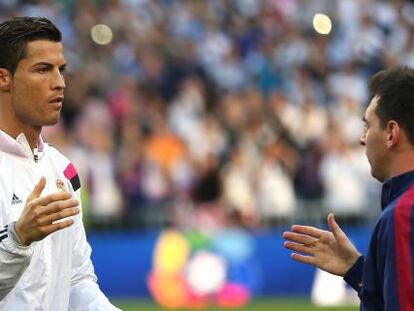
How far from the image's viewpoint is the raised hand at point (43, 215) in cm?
502

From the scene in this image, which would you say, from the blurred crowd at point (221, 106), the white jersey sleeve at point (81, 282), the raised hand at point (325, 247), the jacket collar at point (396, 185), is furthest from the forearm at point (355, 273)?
the blurred crowd at point (221, 106)

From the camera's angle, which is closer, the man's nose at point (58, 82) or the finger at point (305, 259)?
the finger at point (305, 259)

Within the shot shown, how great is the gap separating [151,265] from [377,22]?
595 cm

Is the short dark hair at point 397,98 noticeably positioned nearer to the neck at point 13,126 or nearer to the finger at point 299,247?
the finger at point 299,247

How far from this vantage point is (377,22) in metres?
19.2

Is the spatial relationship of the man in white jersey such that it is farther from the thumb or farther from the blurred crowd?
the blurred crowd

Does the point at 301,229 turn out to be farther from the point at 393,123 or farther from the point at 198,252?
the point at 198,252

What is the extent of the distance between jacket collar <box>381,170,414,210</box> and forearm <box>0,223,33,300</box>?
1523 mm

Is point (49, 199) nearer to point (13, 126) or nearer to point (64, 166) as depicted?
point (13, 126)

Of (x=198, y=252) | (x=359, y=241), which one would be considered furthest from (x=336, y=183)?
(x=198, y=252)

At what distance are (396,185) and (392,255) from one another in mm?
371

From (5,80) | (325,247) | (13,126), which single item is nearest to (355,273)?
(325,247)

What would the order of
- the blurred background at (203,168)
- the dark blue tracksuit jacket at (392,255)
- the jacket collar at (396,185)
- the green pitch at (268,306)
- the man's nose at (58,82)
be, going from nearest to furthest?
the dark blue tracksuit jacket at (392,255)
the jacket collar at (396,185)
the man's nose at (58,82)
the green pitch at (268,306)
the blurred background at (203,168)

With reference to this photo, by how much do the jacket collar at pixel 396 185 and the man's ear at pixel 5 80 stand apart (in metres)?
1.88
